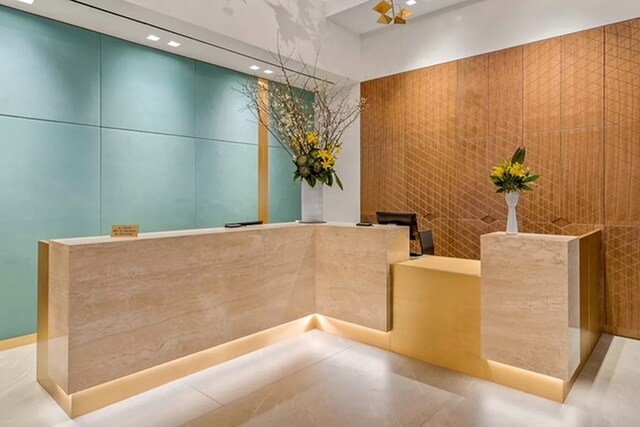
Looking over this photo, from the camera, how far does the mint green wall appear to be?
139 inches

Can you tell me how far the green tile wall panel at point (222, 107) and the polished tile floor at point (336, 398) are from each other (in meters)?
2.93

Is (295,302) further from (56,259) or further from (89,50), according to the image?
(89,50)

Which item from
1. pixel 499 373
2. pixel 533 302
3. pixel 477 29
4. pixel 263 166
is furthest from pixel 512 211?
pixel 263 166

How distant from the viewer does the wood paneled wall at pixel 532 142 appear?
384 cm

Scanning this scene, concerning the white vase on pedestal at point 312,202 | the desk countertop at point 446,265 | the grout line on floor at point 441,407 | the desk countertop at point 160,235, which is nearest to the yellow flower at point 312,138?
the white vase on pedestal at point 312,202

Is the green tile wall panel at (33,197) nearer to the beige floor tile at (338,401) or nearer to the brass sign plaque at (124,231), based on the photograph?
the brass sign plaque at (124,231)

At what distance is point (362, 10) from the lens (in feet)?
16.4

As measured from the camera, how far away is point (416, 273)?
10.3ft

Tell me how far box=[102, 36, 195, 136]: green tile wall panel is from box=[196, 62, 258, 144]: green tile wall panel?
0.12m

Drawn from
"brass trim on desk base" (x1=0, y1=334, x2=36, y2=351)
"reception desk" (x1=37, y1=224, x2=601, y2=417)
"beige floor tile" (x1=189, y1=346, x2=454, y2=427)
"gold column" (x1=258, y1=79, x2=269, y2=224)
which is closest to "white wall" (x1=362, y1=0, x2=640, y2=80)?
"gold column" (x1=258, y1=79, x2=269, y2=224)

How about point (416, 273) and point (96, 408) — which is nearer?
point (96, 408)

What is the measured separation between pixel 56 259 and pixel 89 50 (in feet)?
8.48

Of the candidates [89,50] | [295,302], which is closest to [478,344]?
[295,302]

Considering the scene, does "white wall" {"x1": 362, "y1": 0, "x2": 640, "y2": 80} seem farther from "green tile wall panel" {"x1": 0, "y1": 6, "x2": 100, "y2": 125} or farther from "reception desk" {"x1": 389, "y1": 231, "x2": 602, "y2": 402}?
"green tile wall panel" {"x1": 0, "y1": 6, "x2": 100, "y2": 125}
